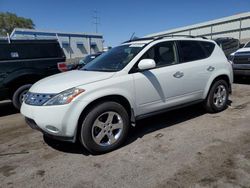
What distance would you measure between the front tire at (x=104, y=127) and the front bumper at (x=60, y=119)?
0.16m

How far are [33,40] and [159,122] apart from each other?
4.41 m

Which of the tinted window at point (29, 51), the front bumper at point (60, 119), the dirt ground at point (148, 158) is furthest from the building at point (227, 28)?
the front bumper at point (60, 119)

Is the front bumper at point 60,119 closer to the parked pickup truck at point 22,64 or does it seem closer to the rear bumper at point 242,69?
the parked pickup truck at point 22,64

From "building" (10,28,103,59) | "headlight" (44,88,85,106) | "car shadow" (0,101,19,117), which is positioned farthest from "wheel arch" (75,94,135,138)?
"building" (10,28,103,59)

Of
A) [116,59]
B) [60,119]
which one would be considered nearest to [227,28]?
[116,59]

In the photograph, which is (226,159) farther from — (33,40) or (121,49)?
(33,40)

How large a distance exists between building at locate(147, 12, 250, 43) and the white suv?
716 inches

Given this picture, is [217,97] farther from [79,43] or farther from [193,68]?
[79,43]

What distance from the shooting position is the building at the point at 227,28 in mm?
23844

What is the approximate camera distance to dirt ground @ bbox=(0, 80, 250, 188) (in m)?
3.18

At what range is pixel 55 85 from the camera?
3895mm

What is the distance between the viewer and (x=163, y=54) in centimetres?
484

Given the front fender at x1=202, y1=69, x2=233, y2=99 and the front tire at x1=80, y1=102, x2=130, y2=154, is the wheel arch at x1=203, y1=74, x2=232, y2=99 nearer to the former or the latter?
the front fender at x1=202, y1=69, x2=233, y2=99

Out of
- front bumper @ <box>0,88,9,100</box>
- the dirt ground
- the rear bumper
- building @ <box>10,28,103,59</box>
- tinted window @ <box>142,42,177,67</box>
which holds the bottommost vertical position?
the dirt ground
